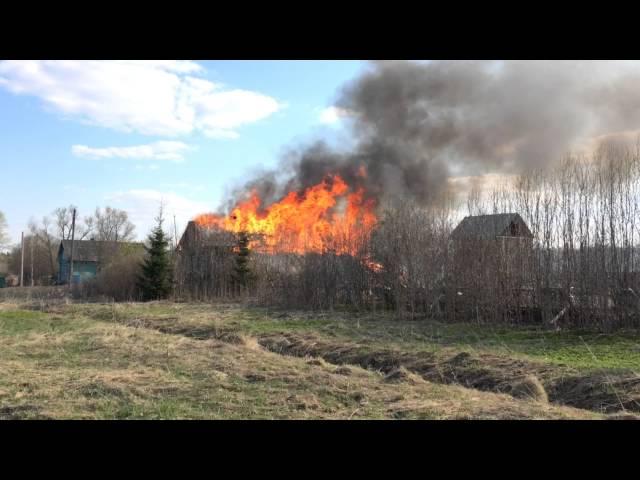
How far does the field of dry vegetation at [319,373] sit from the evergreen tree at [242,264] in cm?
1336

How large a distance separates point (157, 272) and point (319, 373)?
2355cm

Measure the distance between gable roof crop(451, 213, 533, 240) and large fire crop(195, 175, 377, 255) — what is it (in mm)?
5008

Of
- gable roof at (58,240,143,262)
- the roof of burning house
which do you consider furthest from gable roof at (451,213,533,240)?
gable roof at (58,240,143,262)

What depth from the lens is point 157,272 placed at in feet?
98.5

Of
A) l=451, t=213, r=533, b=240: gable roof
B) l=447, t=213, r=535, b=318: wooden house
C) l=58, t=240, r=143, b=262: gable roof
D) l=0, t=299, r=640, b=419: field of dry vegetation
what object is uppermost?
l=58, t=240, r=143, b=262: gable roof

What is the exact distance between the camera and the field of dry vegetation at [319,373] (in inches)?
246

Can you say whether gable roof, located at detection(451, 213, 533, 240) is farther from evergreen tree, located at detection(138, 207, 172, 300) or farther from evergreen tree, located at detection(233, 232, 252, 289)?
evergreen tree, located at detection(138, 207, 172, 300)

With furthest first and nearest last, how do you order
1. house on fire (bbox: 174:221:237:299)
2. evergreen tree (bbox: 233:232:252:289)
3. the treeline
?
house on fire (bbox: 174:221:237:299)
evergreen tree (bbox: 233:232:252:289)
the treeline

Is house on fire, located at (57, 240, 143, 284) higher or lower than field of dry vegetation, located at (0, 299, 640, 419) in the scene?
higher

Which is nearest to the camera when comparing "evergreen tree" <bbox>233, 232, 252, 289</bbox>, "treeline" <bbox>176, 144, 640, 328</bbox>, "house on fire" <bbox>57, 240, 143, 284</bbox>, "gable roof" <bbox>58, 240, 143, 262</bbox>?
"treeline" <bbox>176, 144, 640, 328</bbox>

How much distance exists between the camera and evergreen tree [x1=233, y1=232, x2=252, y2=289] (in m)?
29.0

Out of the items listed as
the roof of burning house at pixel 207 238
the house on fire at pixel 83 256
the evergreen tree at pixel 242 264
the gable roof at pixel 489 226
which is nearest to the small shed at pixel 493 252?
the gable roof at pixel 489 226

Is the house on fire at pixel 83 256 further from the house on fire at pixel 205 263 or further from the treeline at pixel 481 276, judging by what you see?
the treeline at pixel 481 276

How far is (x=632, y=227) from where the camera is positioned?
14.6 metres
